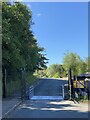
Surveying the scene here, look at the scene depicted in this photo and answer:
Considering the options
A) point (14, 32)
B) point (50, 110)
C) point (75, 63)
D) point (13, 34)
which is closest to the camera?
point (50, 110)

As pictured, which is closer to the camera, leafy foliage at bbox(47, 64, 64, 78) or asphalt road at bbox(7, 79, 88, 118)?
asphalt road at bbox(7, 79, 88, 118)

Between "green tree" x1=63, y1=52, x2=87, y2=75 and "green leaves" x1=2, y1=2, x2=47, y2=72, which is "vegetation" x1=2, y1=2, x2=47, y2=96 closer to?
"green leaves" x1=2, y1=2, x2=47, y2=72

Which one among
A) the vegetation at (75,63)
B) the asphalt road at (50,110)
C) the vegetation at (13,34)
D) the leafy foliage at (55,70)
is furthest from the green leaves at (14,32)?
the leafy foliage at (55,70)

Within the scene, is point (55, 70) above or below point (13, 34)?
below

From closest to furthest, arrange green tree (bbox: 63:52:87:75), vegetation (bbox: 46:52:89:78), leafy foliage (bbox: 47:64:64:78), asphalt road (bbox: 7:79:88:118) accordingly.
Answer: asphalt road (bbox: 7:79:88:118) → vegetation (bbox: 46:52:89:78) → green tree (bbox: 63:52:87:75) → leafy foliage (bbox: 47:64:64:78)

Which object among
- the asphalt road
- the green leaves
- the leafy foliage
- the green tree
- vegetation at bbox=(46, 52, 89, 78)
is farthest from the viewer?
the leafy foliage

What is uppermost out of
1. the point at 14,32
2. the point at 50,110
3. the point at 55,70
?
the point at 14,32

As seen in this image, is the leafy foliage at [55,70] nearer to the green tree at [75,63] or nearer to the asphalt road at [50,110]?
the green tree at [75,63]

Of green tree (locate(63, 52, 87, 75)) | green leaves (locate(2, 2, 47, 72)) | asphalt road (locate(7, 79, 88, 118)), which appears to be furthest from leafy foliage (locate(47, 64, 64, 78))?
asphalt road (locate(7, 79, 88, 118))

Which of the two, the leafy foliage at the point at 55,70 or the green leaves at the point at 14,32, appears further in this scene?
the leafy foliage at the point at 55,70

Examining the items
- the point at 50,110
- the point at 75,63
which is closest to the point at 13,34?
the point at 50,110

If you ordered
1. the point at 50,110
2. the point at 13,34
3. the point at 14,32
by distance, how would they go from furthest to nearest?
the point at 14,32 < the point at 13,34 < the point at 50,110

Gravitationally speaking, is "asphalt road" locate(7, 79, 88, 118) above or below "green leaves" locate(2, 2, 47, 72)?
below

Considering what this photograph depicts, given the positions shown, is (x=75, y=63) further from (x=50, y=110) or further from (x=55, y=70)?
(x=50, y=110)
